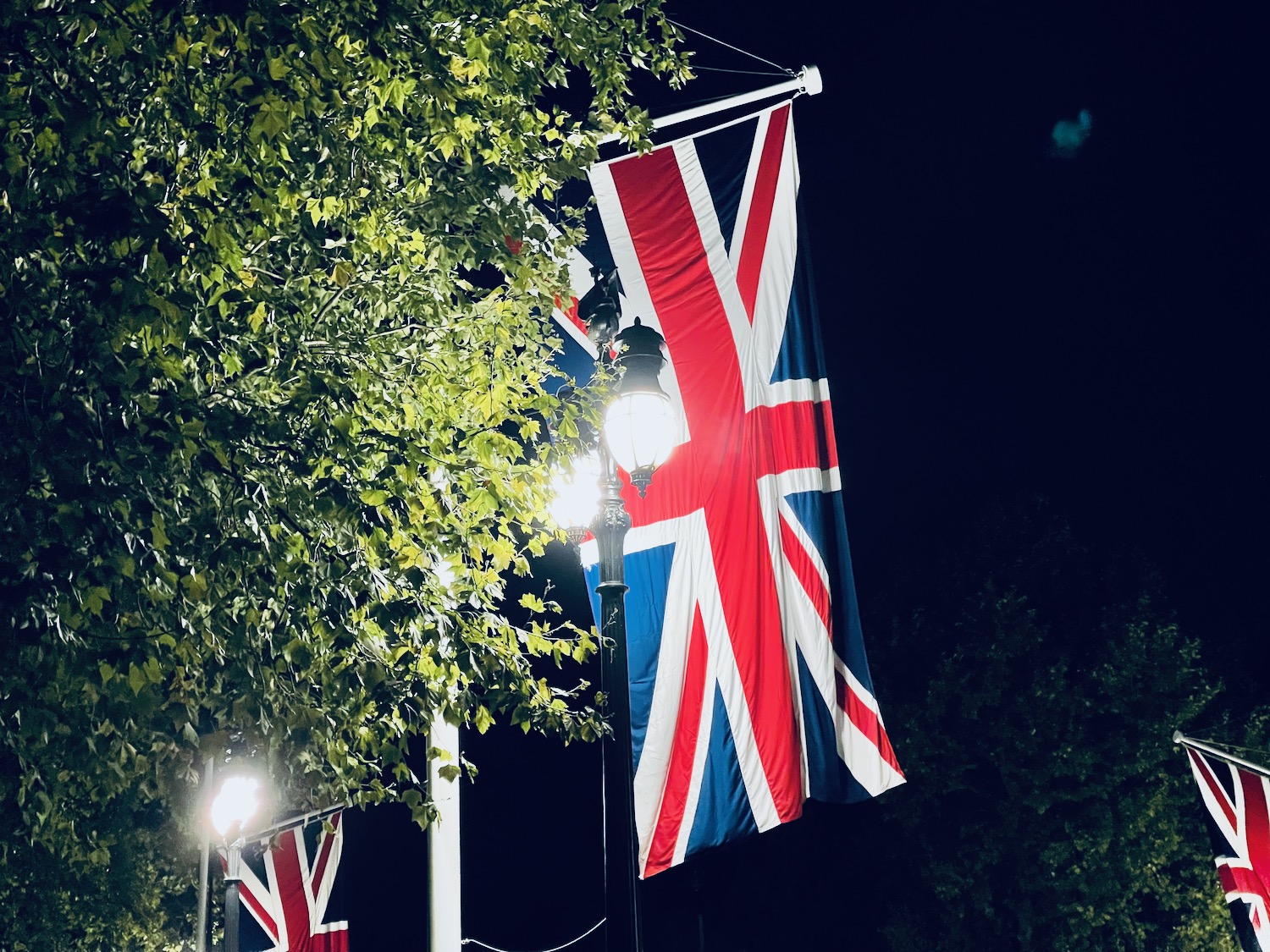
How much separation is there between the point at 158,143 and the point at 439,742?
3786mm

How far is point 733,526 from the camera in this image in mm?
8156

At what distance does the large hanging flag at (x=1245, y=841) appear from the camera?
9438 millimetres

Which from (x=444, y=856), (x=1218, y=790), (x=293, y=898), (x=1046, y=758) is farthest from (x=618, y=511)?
(x=1046, y=758)

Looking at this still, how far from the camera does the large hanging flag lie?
31.0ft

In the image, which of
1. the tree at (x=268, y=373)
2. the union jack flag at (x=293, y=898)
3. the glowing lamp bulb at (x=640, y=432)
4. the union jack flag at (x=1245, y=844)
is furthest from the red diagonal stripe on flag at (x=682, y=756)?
the union jack flag at (x=293, y=898)

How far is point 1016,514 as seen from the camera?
3084cm

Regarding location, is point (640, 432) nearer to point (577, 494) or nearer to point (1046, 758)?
point (577, 494)

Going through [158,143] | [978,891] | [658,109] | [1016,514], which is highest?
[1016,514]

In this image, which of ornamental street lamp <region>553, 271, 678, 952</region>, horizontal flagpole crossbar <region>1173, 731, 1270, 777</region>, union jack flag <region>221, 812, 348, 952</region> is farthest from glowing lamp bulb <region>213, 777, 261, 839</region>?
horizontal flagpole crossbar <region>1173, 731, 1270, 777</region>

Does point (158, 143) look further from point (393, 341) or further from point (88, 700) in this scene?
point (88, 700)

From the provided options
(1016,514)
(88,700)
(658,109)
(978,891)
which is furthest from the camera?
(1016,514)

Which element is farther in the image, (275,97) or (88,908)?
(88,908)

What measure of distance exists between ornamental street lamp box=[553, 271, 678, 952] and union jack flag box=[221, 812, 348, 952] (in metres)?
8.39

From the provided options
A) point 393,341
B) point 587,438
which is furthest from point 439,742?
point 393,341
